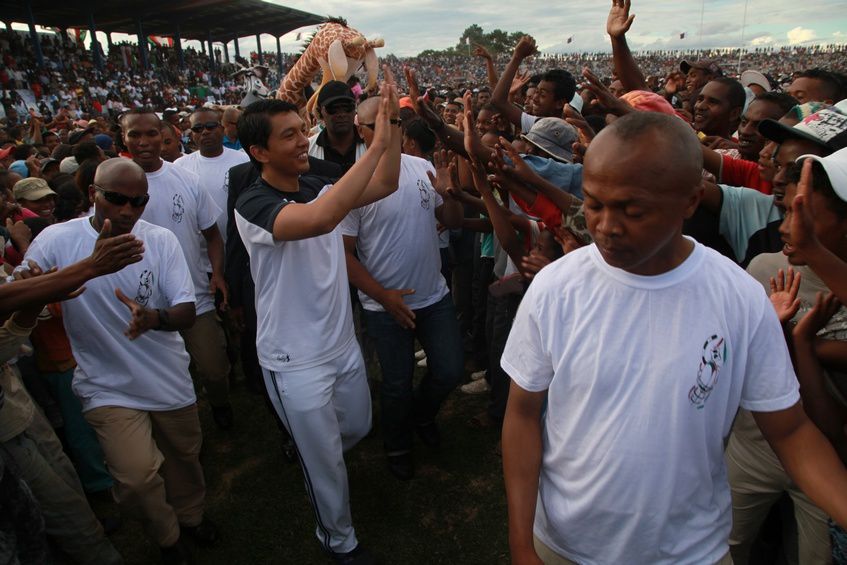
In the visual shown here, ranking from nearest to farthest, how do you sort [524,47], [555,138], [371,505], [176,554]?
[176,554] → [555,138] → [371,505] → [524,47]

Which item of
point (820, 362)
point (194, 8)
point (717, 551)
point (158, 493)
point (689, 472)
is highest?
point (194, 8)

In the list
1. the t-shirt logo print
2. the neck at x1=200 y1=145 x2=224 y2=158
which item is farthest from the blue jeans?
the neck at x1=200 y1=145 x2=224 y2=158

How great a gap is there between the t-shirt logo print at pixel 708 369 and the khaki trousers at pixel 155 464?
2468mm

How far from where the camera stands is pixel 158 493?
108 inches

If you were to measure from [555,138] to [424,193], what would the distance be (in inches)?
34.8

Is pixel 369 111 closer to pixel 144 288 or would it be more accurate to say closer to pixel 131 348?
pixel 144 288

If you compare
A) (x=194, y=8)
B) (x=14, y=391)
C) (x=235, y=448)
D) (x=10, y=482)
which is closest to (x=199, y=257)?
(x=235, y=448)

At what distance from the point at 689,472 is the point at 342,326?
70.6 inches

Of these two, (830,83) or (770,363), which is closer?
(770,363)

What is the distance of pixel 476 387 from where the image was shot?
15.2ft

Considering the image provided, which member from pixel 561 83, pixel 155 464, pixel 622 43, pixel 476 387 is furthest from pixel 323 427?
pixel 561 83

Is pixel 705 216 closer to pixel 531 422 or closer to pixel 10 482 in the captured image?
pixel 531 422

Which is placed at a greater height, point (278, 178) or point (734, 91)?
point (734, 91)

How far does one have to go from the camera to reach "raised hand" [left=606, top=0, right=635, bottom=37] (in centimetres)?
397
